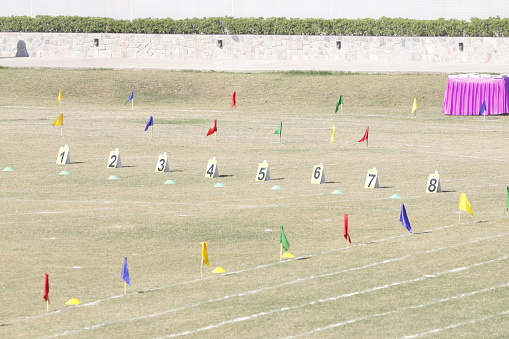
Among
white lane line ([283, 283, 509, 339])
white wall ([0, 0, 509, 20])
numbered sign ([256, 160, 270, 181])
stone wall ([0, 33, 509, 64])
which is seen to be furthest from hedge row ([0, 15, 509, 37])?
white lane line ([283, 283, 509, 339])

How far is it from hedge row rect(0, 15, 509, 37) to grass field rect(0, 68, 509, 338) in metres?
12.6

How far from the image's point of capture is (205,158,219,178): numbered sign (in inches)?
1092

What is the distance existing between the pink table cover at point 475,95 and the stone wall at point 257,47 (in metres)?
12.0

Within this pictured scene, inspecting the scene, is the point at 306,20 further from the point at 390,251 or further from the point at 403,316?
the point at 403,316

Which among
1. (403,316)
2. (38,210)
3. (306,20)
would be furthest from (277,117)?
(403,316)

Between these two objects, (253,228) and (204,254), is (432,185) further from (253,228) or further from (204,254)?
(204,254)

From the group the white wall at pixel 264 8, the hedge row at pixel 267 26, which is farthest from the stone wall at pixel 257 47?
A: the white wall at pixel 264 8

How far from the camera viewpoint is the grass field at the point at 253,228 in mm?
14445

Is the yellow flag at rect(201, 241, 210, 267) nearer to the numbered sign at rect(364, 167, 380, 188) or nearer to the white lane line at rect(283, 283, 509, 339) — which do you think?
the white lane line at rect(283, 283, 509, 339)

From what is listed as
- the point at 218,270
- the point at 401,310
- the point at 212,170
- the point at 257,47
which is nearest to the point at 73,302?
the point at 218,270

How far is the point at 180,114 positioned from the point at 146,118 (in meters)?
2.12

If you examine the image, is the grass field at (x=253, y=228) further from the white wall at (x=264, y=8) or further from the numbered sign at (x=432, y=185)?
the white wall at (x=264, y=8)

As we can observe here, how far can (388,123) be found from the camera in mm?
41281

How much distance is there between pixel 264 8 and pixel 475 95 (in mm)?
21966
